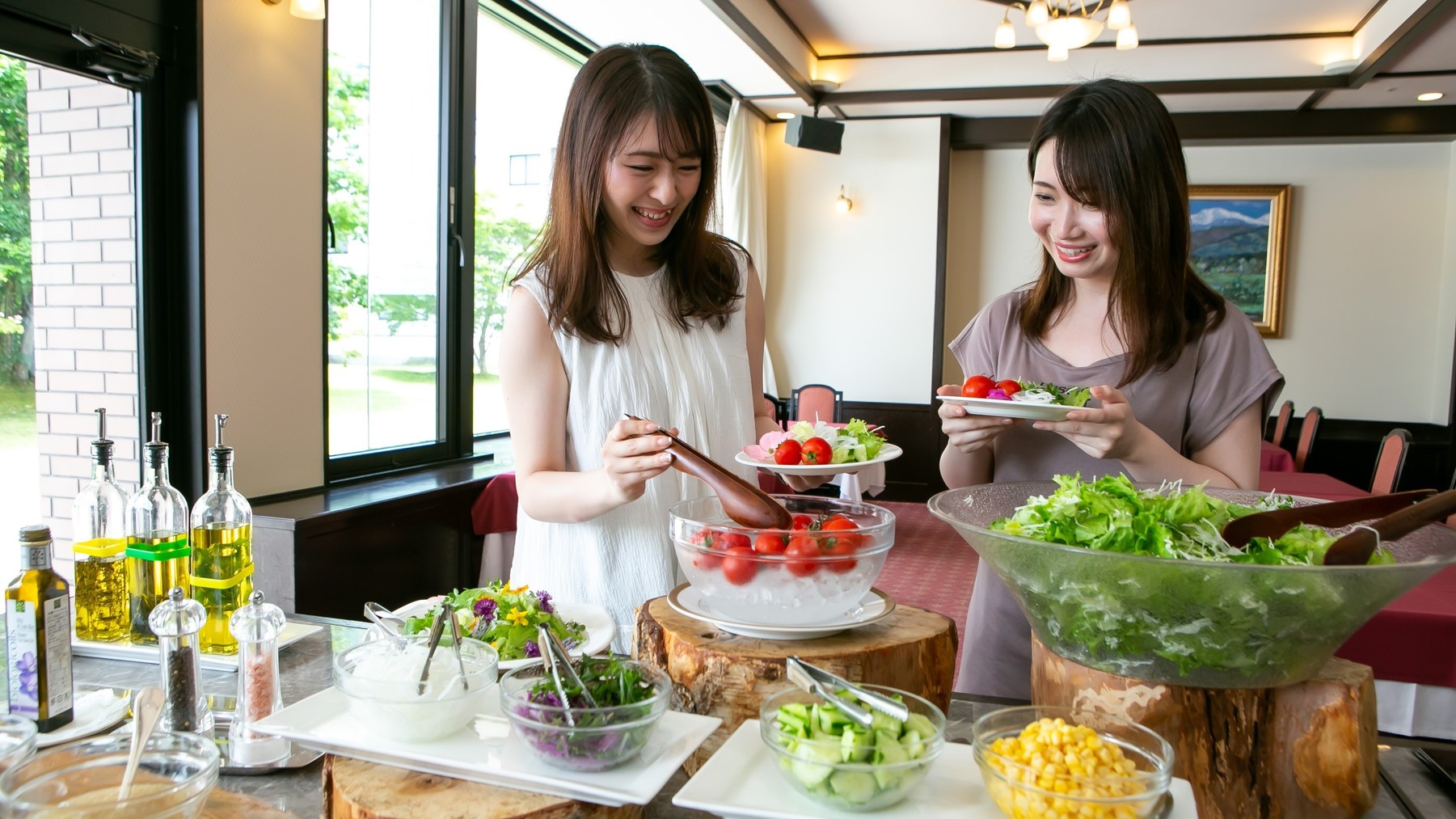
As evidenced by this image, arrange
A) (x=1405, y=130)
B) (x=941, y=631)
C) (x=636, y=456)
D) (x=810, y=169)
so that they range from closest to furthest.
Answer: (x=941, y=631), (x=636, y=456), (x=1405, y=130), (x=810, y=169)

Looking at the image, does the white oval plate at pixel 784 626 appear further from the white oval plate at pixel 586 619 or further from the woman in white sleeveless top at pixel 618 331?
the woman in white sleeveless top at pixel 618 331

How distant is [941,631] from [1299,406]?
774 centimetres

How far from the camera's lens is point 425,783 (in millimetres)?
822

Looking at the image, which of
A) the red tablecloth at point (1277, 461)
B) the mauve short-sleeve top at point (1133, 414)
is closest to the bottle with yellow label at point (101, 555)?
the mauve short-sleeve top at point (1133, 414)

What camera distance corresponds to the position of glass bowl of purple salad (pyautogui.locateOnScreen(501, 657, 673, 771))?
2.56 ft

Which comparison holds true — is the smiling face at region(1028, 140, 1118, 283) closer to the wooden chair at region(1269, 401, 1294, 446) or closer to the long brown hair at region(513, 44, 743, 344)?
the long brown hair at region(513, 44, 743, 344)

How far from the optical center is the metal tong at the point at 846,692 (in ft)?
2.53

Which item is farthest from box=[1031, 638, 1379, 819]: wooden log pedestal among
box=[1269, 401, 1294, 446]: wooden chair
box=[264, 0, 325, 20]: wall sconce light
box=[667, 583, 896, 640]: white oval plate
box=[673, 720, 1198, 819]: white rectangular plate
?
box=[1269, 401, 1294, 446]: wooden chair

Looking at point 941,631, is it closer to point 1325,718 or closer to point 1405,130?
point 1325,718

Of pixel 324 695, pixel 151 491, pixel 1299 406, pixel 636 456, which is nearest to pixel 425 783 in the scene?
pixel 324 695

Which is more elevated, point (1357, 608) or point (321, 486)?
point (1357, 608)

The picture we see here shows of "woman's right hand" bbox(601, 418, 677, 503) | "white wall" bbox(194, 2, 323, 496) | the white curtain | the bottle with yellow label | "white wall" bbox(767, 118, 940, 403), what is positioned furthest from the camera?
"white wall" bbox(767, 118, 940, 403)

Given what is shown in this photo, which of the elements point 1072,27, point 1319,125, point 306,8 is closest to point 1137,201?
point 306,8

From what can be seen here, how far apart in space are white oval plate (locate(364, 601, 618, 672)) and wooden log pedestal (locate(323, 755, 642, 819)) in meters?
0.37
